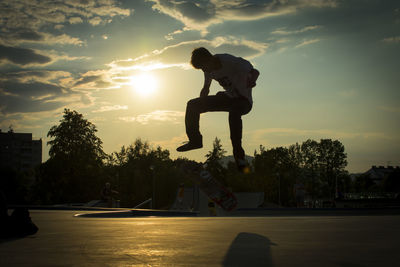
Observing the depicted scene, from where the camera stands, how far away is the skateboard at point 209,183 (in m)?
8.55

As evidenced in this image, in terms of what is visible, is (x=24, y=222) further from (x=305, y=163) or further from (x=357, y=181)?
(x=357, y=181)

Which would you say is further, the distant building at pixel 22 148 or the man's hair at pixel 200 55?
the distant building at pixel 22 148

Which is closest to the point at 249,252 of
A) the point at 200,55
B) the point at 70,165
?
the point at 200,55

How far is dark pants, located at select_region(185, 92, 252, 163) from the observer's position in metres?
6.21

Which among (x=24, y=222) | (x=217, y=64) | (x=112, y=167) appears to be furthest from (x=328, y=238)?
(x=112, y=167)

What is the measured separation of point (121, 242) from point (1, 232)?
3.74ft

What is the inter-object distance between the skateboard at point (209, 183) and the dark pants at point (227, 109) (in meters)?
2.12

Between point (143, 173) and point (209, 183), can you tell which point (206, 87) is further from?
point (143, 173)

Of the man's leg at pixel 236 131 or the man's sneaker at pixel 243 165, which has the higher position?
the man's leg at pixel 236 131

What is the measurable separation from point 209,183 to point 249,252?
228 inches

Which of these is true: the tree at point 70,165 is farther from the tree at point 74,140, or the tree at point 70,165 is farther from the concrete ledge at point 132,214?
the concrete ledge at point 132,214

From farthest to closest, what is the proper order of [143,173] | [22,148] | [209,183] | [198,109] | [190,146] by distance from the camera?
[22,148]
[143,173]
[209,183]
[190,146]
[198,109]

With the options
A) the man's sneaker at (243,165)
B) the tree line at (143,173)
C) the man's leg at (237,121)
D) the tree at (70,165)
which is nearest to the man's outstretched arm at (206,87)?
the man's leg at (237,121)

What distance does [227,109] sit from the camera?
6266 mm
